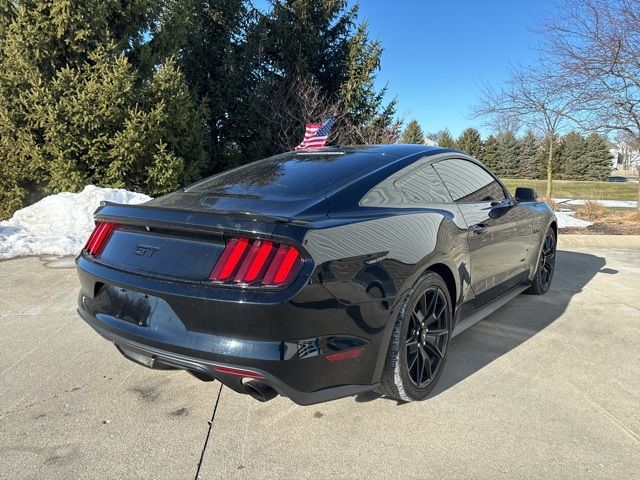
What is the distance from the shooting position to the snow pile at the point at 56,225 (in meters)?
6.78

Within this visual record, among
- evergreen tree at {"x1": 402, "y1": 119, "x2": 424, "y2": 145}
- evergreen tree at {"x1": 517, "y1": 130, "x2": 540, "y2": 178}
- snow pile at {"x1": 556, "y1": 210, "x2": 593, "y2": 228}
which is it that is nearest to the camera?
snow pile at {"x1": 556, "y1": 210, "x2": 593, "y2": 228}

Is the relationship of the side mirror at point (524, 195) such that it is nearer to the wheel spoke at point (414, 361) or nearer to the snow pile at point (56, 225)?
the wheel spoke at point (414, 361)

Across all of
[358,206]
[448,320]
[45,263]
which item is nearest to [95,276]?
[358,206]

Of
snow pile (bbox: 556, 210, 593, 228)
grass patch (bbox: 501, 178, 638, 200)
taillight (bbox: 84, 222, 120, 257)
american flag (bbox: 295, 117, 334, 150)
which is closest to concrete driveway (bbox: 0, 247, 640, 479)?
taillight (bbox: 84, 222, 120, 257)

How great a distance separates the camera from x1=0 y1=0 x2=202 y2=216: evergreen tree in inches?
349

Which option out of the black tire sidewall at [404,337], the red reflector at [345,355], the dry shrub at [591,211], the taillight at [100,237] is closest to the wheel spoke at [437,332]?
the black tire sidewall at [404,337]

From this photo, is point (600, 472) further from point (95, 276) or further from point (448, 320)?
point (95, 276)

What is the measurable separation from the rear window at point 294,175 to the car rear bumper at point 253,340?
752 mm

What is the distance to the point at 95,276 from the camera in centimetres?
256

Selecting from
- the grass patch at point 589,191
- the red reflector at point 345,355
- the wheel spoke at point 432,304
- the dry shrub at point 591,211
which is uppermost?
the wheel spoke at point 432,304

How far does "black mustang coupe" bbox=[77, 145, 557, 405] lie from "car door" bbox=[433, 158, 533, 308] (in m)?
0.09

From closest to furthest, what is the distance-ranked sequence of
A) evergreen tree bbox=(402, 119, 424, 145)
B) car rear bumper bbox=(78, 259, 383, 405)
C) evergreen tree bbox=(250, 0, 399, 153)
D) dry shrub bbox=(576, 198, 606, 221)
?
1. car rear bumper bbox=(78, 259, 383, 405)
2. dry shrub bbox=(576, 198, 606, 221)
3. evergreen tree bbox=(250, 0, 399, 153)
4. evergreen tree bbox=(402, 119, 424, 145)

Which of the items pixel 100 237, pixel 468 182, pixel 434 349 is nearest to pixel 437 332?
pixel 434 349

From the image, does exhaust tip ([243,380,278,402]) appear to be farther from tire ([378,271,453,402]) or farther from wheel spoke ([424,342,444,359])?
wheel spoke ([424,342,444,359])
